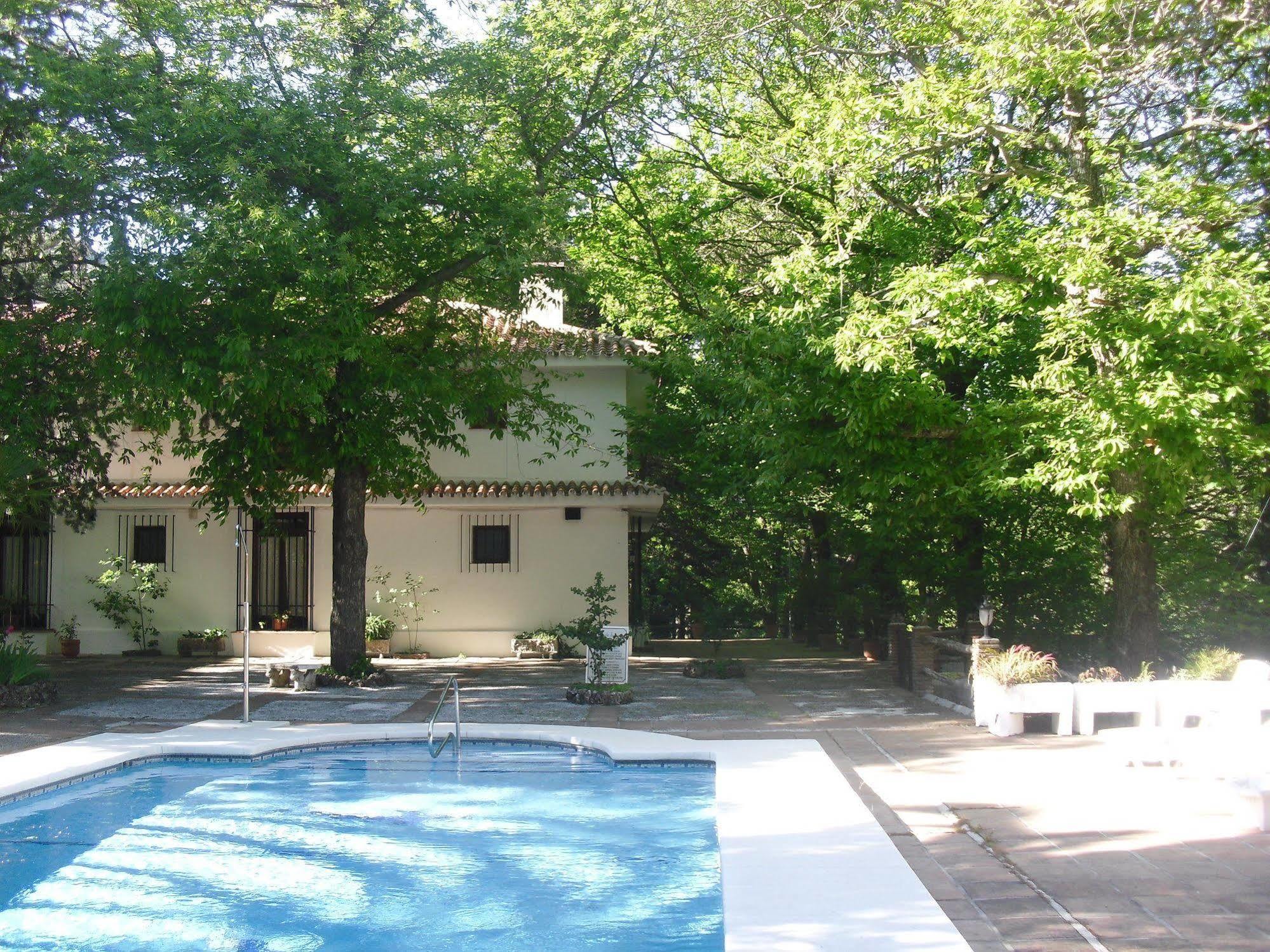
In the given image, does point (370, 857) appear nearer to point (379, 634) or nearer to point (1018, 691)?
point (1018, 691)

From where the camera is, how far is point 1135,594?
1317 centimetres

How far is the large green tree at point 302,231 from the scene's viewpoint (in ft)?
42.4

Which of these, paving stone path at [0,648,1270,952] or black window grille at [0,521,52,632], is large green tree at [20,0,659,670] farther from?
black window grille at [0,521,52,632]

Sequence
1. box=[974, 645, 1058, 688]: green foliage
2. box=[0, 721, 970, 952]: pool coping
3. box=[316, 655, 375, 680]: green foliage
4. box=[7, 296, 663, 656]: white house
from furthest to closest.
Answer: box=[7, 296, 663, 656]: white house
box=[316, 655, 375, 680]: green foliage
box=[974, 645, 1058, 688]: green foliage
box=[0, 721, 970, 952]: pool coping

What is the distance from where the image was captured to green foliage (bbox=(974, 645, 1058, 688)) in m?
10.9

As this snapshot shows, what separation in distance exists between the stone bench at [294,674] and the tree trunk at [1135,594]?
10.7 meters

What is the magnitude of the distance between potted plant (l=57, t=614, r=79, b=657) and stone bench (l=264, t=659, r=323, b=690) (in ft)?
22.6

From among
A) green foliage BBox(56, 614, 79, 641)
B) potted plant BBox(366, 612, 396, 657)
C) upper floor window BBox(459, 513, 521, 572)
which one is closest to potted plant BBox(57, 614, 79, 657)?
green foliage BBox(56, 614, 79, 641)

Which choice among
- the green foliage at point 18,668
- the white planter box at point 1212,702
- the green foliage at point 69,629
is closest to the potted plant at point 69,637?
the green foliage at point 69,629

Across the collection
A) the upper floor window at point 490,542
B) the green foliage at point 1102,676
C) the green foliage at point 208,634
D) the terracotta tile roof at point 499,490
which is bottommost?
the green foliage at point 208,634

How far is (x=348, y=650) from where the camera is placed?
1585 cm

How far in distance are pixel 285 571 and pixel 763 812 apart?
1537 cm

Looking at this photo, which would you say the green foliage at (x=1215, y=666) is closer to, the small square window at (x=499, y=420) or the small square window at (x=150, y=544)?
the small square window at (x=499, y=420)

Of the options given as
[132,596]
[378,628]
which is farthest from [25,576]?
[378,628]
